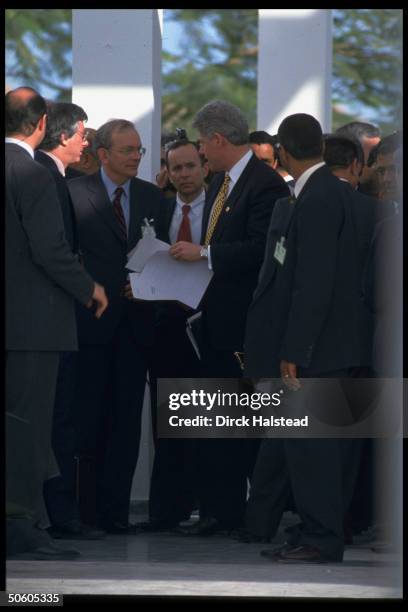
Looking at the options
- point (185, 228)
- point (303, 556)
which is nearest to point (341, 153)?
point (185, 228)

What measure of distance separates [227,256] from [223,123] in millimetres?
616

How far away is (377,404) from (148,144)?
2.52m

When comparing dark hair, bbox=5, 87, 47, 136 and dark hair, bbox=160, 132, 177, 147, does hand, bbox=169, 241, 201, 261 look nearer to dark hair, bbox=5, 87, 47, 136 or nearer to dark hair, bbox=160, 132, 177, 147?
dark hair, bbox=5, 87, 47, 136

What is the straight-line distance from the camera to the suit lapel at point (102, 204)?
7957 millimetres

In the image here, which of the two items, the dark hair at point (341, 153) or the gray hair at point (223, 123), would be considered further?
the gray hair at point (223, 123)

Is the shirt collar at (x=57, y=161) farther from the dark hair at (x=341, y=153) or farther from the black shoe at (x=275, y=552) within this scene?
the black shoe at (x=275, y=552)

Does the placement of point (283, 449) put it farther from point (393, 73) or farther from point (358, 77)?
point (358, 77)

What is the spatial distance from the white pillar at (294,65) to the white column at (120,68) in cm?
118

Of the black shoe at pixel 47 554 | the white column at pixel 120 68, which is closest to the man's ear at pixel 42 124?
the black shoe at pixel 47 554

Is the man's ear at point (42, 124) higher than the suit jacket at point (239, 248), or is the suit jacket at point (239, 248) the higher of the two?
the man's ear at point (42, 124)

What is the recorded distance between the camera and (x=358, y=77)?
30562mm

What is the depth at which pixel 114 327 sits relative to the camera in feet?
26.1

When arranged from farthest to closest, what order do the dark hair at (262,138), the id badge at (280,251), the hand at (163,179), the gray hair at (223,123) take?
the dark hair at (262,138) < the hand at (163,179) < the gray hair at (223,123) < the id badge at (280,251)
